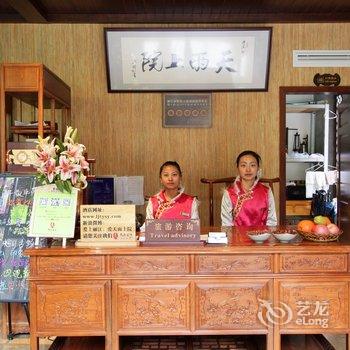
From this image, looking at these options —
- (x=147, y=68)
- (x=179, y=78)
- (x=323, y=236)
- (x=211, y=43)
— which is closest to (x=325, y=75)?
(x=211, y=43)

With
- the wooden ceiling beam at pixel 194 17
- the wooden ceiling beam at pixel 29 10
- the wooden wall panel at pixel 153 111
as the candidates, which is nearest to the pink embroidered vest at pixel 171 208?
the wooden wall panel at pixel 153 111

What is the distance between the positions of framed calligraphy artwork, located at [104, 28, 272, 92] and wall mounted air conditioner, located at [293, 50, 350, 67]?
0.34m

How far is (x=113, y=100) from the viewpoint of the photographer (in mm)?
4203

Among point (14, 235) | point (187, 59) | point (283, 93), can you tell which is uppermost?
point (187, 59)

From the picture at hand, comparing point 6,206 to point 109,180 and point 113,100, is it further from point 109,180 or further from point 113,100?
point 113,100

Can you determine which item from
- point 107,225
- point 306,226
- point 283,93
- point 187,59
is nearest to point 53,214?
point 107,225

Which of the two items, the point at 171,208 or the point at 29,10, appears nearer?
the point at 171,208

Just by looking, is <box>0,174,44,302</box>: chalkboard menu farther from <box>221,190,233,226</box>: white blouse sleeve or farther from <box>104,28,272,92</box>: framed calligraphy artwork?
<box>104,28,272,92</box>: framed calligraphy artwork

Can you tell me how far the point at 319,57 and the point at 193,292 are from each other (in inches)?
117

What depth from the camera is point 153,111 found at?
13.8 feet

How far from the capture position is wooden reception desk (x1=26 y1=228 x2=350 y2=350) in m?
2.18

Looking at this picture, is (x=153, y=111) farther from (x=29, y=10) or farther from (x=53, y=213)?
(x=53, y=213)

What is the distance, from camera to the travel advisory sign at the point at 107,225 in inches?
87.4

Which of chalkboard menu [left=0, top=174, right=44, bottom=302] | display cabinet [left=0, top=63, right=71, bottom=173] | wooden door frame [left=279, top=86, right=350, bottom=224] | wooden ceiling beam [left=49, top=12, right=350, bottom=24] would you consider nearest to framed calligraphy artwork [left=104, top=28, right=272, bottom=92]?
wooden ceiling beam [left=49, top=12, right=350, bottom=24]
